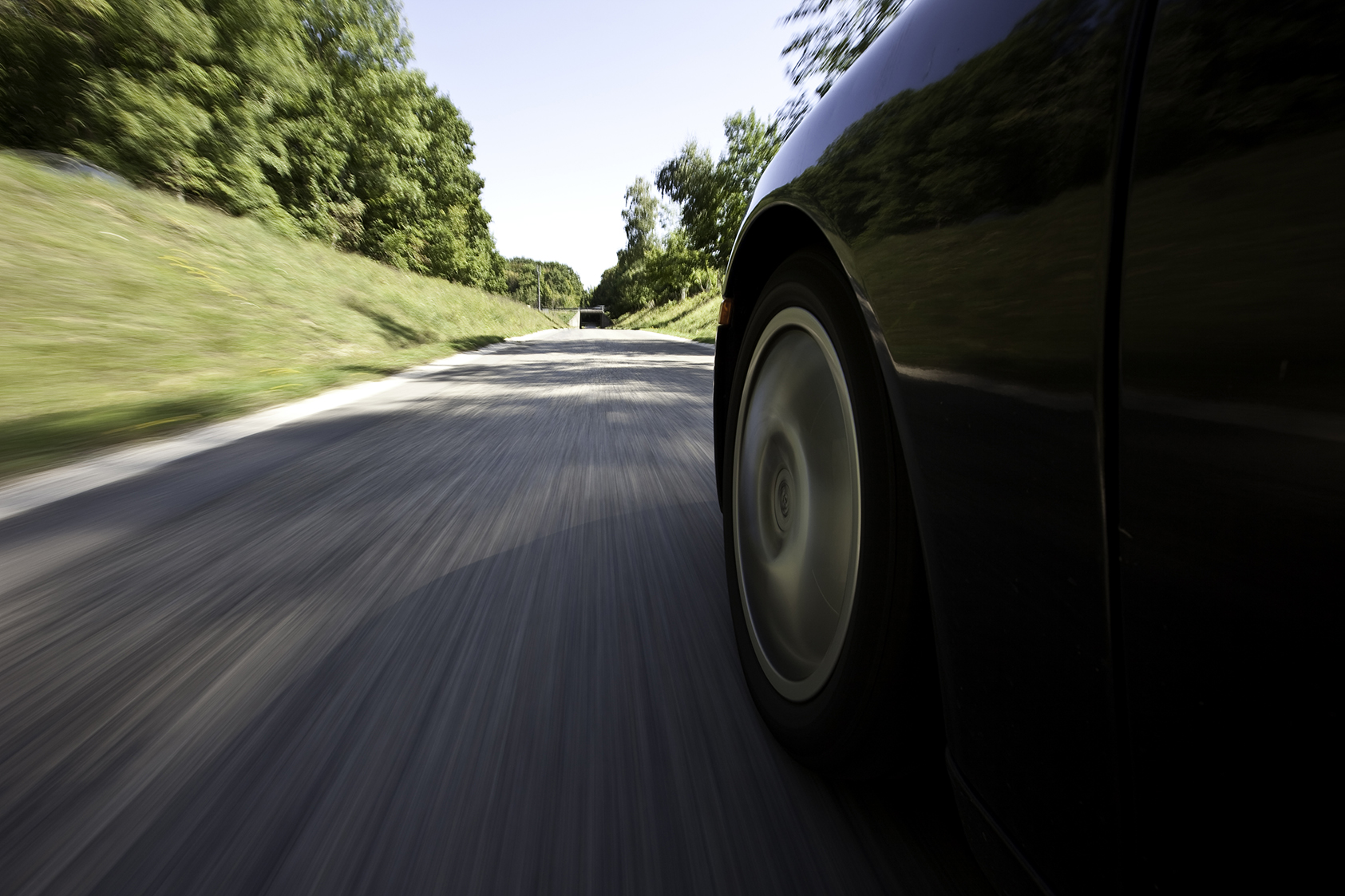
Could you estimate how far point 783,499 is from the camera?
1741mm

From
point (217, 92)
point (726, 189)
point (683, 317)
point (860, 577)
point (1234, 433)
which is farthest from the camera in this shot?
point (683, 317)

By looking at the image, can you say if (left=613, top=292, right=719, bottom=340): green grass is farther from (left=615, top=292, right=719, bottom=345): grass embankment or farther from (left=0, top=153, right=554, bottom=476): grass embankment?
(left=0, top=153, right=554, bottom=476): grass embankment

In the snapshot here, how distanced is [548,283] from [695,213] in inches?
3949

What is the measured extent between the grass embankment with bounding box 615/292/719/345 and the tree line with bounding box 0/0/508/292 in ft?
51.3

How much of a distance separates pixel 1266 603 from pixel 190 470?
16.1 feet

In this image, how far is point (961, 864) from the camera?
126 cm

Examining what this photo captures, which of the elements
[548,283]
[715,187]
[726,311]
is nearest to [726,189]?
[715,187]

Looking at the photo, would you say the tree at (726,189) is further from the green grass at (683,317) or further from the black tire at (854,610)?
the black tire at (854,610)

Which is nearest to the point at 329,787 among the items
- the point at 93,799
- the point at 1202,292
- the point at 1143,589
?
the point at 93,799

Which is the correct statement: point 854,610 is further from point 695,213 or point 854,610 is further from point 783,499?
point 695,213

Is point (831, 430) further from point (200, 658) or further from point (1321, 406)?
point (200, 658)

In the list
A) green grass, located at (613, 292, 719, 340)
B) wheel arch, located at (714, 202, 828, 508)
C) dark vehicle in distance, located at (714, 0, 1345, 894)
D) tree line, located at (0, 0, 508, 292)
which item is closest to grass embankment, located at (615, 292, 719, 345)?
green grass, located at (613, 292, 719, 340)

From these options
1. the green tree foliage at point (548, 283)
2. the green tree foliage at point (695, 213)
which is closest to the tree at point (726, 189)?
the green tree foliage at point (695, 213)

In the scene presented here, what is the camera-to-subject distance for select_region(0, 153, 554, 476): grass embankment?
621 cm
